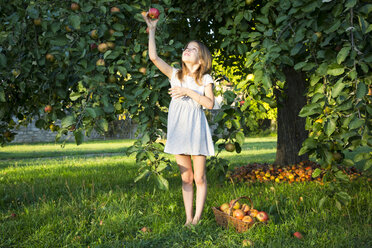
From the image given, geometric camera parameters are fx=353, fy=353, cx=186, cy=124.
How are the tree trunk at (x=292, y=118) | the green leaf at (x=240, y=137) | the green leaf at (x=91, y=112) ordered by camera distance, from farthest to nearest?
the tree trunk at (x=292, y=118) → the green leaf at (x=240, y=137) → the green leaf at (x=91, y=112)

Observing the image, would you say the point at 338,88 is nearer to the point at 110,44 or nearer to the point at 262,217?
the point at 262,217

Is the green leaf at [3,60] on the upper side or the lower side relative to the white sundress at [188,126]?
upper

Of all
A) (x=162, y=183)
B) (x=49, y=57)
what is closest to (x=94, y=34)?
(x=49, y=57)

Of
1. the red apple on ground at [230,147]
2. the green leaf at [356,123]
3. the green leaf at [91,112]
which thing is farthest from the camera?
the red apple on ground at [230,147]

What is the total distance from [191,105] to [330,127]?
101 cm

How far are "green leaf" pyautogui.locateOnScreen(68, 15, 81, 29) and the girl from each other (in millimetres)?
484

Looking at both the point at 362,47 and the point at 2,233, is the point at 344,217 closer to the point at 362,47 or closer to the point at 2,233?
the point at 362,47

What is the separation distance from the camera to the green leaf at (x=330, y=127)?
2201mm

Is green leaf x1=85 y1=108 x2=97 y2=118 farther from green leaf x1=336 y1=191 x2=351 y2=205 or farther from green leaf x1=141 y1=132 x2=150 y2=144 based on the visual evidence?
green leaf x1=336 y1=191 x2=351 y2=205

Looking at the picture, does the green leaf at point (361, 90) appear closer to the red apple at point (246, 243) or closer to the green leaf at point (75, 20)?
the red apple at point (246, 243)

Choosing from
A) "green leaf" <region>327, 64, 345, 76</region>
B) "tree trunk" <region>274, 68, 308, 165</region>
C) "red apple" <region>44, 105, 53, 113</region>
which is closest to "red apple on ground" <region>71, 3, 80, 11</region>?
"red apple" <region>44, 105, 53, 113</region>

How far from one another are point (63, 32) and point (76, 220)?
4.86 feet

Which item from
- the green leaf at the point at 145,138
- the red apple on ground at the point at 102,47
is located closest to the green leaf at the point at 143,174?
the green leaf at the point at 145,138

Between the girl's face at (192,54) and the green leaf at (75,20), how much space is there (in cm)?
79
